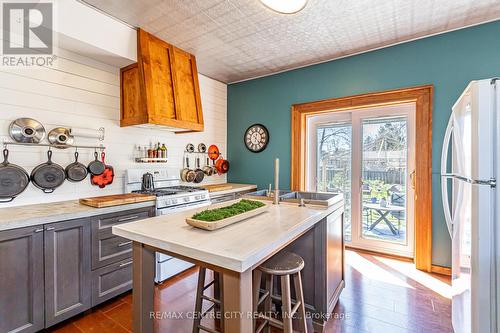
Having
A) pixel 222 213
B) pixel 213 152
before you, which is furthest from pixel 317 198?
pixel 213 152

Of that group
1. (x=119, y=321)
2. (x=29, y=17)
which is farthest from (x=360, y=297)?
(x=29, y=17)

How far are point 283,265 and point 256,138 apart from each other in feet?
8.97

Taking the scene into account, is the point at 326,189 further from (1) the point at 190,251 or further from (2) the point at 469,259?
(1) the point at 190,251

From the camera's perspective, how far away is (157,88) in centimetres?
265

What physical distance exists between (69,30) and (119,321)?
8.18ft

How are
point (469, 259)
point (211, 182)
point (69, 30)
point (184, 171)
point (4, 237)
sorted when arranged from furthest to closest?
point (211, 182)
point (184, 171)
point (69, 30)
point (4, 237)
point (469, 259)

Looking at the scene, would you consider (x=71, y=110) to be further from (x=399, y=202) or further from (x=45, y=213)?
(x=399, y=202)

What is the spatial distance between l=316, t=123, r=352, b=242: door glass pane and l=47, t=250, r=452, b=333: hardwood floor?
96cm

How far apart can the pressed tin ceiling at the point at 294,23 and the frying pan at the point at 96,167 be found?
146 centimetres

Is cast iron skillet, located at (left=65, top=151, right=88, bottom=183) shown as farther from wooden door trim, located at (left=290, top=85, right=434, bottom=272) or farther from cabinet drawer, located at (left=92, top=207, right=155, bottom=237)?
wooden door trim, located at (left=290, top=85, right=434, bottom=272)

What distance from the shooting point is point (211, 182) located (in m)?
4.09

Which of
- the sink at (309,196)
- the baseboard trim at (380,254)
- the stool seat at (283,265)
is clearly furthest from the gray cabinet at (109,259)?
the baseboard trim at (380,254)

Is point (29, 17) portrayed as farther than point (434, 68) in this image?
No

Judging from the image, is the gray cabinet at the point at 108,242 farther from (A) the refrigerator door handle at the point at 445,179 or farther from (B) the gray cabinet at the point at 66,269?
(A) the refrigerator door handle at the point at 445,179
